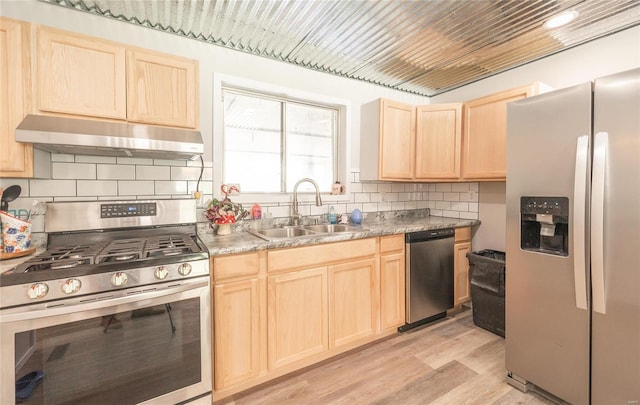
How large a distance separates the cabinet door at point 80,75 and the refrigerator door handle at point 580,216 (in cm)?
254

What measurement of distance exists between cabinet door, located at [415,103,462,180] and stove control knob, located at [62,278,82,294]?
2.83m

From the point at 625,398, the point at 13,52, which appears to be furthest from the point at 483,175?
the point at 13,52

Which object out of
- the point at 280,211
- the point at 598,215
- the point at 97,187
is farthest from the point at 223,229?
the point at 598,215

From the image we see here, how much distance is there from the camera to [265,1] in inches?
68.4

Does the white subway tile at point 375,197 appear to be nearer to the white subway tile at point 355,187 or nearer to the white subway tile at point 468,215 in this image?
the white subway tile at point 355,187

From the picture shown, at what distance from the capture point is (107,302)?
127 centimetres

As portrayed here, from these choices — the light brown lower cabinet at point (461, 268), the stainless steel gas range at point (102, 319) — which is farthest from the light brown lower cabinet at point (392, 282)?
the stainless steel gas range at point (102, 319)

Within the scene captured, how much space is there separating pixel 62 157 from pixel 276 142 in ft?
5.19

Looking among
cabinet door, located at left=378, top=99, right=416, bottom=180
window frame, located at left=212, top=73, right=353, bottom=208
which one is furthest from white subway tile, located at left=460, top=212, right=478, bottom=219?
window frame, located at left=212, top=73, right=353, bottom=208

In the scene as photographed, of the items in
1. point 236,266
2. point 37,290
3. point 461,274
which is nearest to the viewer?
point 37,290

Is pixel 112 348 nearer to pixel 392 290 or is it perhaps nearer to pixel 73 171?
pixel 73 171

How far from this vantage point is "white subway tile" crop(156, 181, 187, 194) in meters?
2.00

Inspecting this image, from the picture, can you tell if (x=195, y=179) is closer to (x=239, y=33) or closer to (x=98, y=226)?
(x=98, y=226)

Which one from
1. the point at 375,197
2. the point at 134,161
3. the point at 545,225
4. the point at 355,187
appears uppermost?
the point at 134,161
